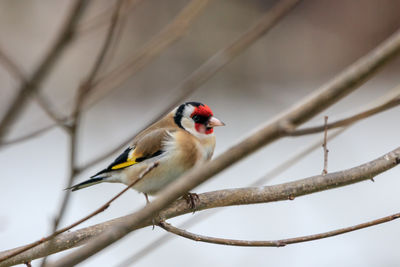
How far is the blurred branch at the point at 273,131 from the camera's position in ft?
3.41

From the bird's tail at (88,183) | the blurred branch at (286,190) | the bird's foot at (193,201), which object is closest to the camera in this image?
the blurred branch at (286,190)

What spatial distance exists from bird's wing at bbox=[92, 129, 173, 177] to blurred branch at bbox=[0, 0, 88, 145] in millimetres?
1390

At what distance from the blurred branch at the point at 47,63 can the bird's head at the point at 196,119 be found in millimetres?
1521

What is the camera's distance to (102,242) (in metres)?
1.12

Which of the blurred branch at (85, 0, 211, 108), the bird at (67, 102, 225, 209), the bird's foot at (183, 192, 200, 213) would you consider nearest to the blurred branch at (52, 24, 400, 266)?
the blurred branch at (85, 0, 211, 108)

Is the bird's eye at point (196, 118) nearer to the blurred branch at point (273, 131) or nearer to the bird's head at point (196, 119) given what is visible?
the bird's head at point (196, 119)

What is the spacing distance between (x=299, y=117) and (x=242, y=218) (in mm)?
3585

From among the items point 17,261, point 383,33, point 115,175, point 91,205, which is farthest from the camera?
point 383,33

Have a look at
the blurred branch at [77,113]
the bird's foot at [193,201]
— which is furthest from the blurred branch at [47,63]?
the bird's foot at [193,201]

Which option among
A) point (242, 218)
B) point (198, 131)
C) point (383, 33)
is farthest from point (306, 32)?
point (198, 131)

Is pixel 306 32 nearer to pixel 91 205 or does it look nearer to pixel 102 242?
pixel 91 205

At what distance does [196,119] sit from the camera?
267 centimetres

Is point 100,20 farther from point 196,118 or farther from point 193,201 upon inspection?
point 196,118

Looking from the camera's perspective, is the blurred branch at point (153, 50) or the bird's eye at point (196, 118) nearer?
the blurred branch at point (153, 50)
